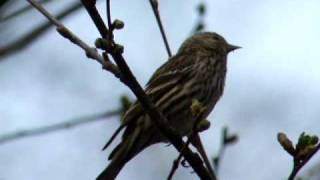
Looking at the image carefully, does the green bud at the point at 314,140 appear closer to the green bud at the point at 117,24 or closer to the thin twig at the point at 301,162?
the thin twig at the point at 301,162

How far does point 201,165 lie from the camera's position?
3.22 metres

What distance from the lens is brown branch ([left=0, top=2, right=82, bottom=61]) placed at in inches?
156

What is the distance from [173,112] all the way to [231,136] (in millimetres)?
861

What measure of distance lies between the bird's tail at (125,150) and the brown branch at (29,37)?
3.04ft

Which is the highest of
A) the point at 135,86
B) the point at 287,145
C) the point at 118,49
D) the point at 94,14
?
the point at 94,14

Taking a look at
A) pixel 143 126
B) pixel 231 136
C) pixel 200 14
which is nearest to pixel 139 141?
pixel 143 126

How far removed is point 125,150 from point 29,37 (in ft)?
3.39

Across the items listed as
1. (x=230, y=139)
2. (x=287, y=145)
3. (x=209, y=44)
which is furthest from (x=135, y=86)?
(x=209, y=44)

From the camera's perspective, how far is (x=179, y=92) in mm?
5133

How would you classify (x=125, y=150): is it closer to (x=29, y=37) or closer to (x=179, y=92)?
(x=179, y=92)

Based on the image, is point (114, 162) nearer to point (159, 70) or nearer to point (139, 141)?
point (139, 141)

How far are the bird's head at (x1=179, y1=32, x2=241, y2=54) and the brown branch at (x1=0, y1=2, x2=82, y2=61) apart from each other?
1.91 metres

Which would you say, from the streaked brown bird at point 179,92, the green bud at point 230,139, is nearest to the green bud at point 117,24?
the green bud at point 230,139

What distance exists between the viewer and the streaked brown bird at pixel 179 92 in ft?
15.2
